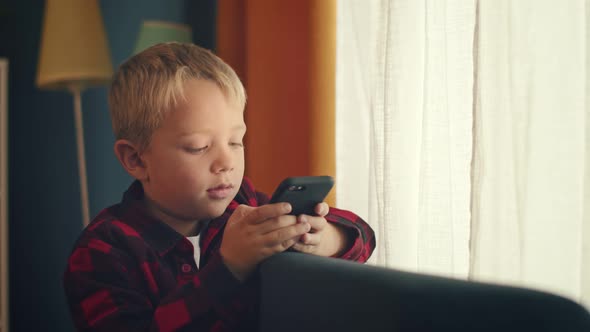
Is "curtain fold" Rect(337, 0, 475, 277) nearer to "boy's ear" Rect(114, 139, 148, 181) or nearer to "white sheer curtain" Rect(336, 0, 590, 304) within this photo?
"white sheer curtain" Rect(336, 0, 590, 304)

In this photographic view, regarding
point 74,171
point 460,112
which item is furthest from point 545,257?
point 74,171

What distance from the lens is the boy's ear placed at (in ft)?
3.03

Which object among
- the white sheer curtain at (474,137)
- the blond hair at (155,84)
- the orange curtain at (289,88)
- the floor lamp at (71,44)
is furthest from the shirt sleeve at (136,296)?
the floor lamp at (71,44)

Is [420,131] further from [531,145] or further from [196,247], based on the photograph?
[196,247]

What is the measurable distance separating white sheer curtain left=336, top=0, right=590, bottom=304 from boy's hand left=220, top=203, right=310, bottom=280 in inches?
20.1

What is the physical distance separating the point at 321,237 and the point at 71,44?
1.43 m

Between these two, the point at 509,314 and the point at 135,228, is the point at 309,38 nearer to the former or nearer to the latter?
the point at 135,228

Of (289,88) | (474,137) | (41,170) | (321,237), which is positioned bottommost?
(41,170)

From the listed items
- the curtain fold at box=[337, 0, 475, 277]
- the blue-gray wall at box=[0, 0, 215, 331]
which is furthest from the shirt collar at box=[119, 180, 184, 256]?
the blue-gray wall at box=[0, 0, 215, 331]

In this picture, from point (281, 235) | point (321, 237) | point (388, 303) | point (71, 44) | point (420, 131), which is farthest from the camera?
point (71, 44)

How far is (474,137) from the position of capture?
113 cm

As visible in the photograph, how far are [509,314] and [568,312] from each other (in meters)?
0.04

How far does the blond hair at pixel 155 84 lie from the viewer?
882mm

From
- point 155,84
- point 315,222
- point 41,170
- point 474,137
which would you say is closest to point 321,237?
point 315,222
